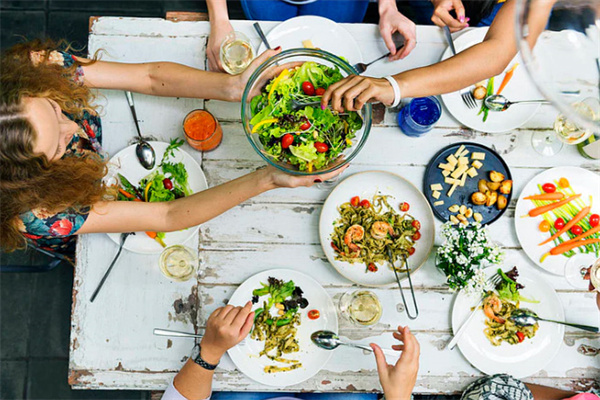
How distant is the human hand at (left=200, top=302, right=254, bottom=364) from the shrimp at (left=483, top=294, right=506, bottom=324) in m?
0.95

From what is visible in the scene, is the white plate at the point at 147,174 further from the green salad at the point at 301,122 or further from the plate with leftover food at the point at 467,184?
the plate with leftover food at the point at 467,184

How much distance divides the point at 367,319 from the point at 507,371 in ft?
1.98

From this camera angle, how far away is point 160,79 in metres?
1.87

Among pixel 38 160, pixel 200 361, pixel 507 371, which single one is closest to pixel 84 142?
pixel 38 160

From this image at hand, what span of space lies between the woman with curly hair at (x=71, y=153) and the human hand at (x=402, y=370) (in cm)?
72

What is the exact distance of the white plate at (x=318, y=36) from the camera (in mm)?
1913

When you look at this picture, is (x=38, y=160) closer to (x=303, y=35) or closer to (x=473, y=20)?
(x=303, y=35)

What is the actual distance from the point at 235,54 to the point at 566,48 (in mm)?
1223

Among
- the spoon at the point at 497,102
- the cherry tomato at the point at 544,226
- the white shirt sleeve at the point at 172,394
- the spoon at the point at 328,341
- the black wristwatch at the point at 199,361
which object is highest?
the spoon at the point at 497,102

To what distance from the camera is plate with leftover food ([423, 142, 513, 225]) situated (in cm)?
184

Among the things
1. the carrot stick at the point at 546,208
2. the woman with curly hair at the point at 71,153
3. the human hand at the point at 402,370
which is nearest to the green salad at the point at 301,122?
the woman with curly hair at the point at 71,153

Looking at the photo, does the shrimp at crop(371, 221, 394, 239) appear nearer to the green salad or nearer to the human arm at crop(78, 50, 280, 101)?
the green salad

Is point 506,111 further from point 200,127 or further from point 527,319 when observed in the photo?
point 200,127

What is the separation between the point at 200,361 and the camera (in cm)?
171
